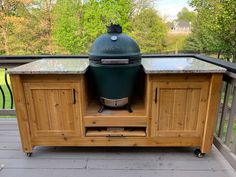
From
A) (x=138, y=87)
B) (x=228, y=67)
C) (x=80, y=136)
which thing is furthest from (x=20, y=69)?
(x=228, y=67)

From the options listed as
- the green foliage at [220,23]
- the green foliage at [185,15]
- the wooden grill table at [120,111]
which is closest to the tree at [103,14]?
the green foliage at [220,23]

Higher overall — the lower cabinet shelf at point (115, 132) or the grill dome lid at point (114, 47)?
the grill dome lid at point (114, 47)

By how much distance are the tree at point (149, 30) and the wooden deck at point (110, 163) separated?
909 centimetres

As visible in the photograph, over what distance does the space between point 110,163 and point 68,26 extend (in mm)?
9820

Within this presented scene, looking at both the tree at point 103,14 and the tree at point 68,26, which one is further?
the tree at point 68,26

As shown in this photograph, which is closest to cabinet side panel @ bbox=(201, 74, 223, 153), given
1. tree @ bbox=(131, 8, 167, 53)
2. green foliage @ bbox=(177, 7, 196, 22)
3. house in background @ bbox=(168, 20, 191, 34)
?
tree @ bbox=(131, 8, 167, 53)

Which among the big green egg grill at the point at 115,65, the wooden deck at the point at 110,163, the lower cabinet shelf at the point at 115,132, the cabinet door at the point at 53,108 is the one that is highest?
the big green egg grill at the point at 115,65

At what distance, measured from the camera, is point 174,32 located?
505 inches

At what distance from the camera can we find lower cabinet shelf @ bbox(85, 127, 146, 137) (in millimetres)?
1891

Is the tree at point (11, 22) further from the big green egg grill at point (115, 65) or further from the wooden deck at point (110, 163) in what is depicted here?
the big green egg grill at point (115, 65)

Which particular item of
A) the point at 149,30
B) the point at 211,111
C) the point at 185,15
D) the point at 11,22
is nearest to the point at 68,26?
the point at 11,22

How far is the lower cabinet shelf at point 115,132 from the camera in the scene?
1891 millimetres

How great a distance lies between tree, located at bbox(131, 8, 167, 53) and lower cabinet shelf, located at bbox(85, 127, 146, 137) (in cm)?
903

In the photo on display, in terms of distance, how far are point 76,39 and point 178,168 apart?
9.98 m
